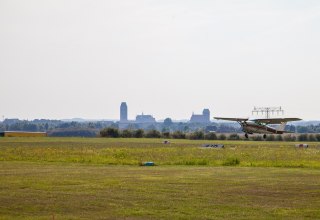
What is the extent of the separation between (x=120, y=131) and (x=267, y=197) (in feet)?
426

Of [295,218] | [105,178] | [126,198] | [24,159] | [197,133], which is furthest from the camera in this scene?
[197,133]

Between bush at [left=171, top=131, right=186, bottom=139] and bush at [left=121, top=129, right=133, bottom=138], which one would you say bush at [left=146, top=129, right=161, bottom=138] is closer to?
bush at [left=171, top=131, right=186, bottom=139]

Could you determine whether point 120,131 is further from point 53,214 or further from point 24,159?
point 53,214

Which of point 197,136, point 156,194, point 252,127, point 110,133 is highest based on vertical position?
point 110,133

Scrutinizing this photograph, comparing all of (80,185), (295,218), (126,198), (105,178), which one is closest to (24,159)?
(105,178)

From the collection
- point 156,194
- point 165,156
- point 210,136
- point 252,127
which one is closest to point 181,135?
point 210,136

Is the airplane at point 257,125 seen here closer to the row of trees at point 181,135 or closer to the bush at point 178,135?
the row of trees at point 181,135

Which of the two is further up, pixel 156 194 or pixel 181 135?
pixel 181 135

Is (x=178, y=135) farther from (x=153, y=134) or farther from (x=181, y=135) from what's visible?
(x=153, y=134)

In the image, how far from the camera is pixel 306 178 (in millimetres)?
35344

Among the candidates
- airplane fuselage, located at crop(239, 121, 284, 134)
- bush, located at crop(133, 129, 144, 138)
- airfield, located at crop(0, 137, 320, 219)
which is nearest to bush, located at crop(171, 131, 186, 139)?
bush, located at crop(133, 129, 144, 138)

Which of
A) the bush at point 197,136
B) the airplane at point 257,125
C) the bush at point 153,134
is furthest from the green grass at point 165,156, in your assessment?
the bush at point 153,134

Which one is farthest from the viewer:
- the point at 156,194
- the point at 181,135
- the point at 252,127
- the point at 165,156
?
the point at 181,135

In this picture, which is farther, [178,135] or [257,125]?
[178,135]
